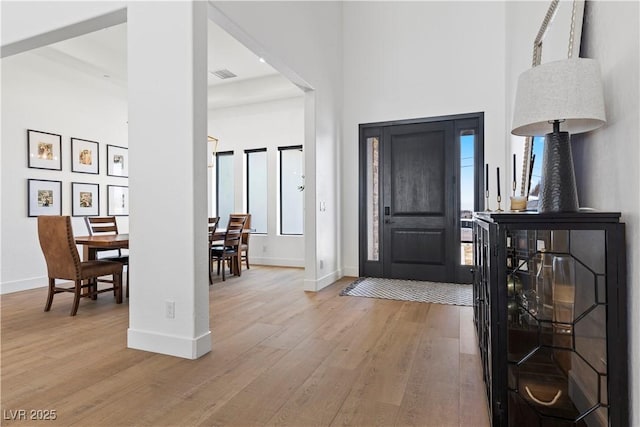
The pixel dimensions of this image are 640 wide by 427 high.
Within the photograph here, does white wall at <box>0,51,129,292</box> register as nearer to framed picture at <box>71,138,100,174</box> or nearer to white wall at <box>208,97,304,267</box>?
framed picture at <box>71,138,100,174</box>

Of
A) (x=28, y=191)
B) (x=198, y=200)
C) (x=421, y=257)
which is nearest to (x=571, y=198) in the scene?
(x=198, y=200)

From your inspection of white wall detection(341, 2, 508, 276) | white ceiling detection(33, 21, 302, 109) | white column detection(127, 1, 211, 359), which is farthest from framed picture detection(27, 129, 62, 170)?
white wall detection(341, 2, 508, 276)

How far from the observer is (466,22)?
4789 millimetres

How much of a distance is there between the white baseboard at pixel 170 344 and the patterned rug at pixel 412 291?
2115 millimetres

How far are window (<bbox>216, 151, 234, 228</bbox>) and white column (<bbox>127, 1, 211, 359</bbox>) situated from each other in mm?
4789

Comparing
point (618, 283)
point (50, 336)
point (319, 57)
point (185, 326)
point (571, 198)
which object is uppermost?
point (319, 57)

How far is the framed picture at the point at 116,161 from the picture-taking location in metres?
5.97

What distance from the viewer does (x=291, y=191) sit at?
6.90 meters

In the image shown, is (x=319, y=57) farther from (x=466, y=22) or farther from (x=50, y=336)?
(x=50, y=336)

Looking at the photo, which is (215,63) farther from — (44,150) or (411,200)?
(411,200)

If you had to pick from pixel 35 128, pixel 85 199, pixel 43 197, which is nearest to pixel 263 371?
pixel 43 197

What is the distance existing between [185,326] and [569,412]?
2183 millimetres

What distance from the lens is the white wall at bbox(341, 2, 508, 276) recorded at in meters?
4.64

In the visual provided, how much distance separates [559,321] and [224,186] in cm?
685
